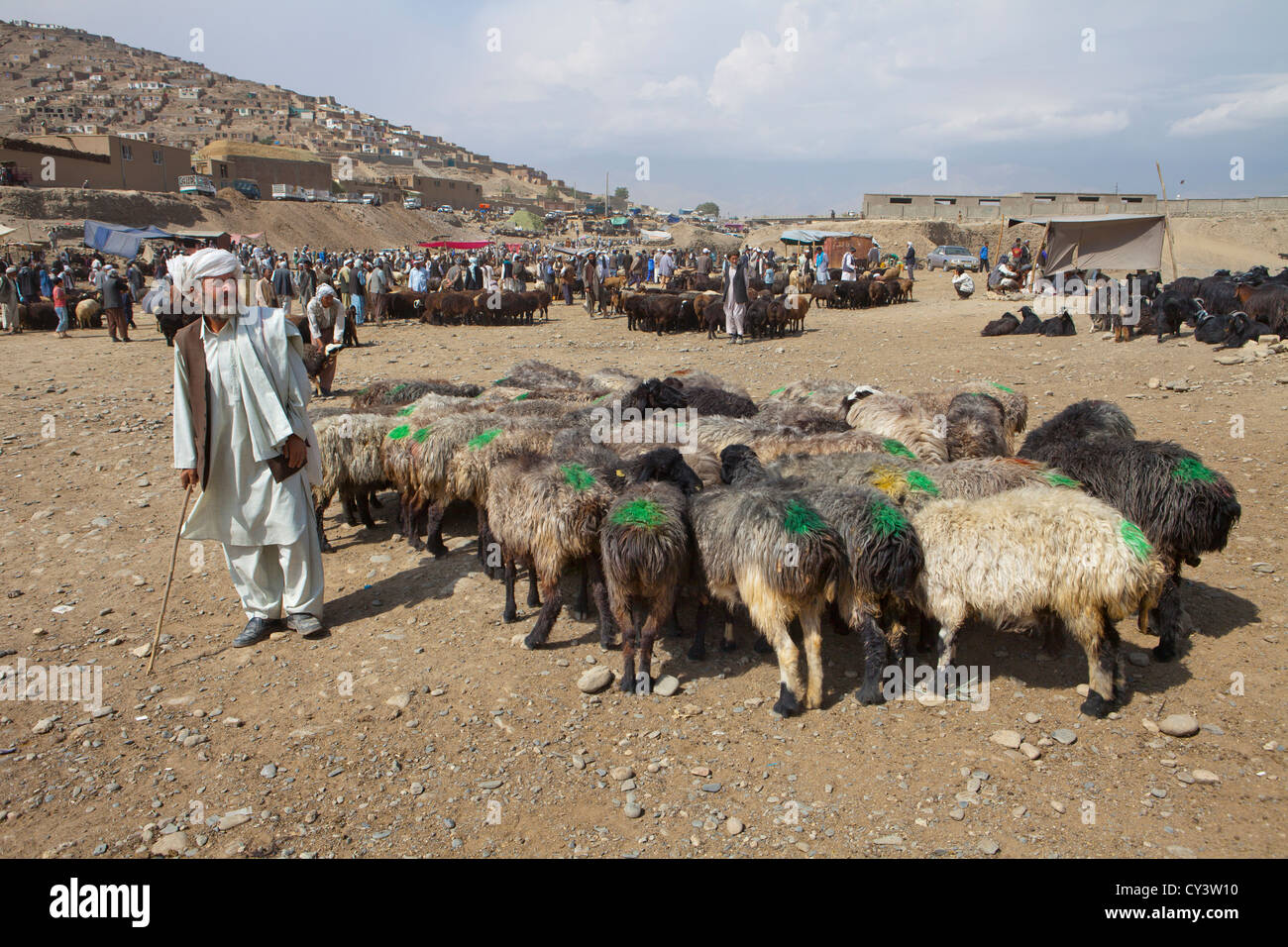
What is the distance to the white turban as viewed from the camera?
4.27m

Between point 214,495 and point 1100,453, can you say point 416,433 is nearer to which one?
point 214,495

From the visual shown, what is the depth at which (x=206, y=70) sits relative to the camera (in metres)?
128

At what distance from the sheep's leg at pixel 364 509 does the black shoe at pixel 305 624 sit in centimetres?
184

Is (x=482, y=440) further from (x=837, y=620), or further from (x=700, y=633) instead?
(x=837, y=620)

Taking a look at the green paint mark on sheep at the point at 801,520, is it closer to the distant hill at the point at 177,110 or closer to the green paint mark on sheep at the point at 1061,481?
the green paint mark on sheep at the point at 1061,481

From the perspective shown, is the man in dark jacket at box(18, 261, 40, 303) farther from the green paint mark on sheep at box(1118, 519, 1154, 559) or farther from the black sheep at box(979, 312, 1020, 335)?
the green paint mark on sheep at box(1118, 519, 1154, 559)

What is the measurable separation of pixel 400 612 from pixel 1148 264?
1968cm

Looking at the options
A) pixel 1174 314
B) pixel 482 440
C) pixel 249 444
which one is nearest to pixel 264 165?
pixel 1174 314

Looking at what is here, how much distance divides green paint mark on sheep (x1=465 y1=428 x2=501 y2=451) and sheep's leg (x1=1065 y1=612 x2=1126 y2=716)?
3716 mm

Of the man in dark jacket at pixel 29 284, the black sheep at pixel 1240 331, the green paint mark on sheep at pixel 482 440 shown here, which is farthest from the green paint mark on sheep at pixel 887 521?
the man in dark jacket at pixel 29 284

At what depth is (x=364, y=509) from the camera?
6379 millimetres

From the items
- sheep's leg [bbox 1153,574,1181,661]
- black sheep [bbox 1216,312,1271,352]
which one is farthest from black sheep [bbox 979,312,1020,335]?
sheep's leg [bbox 1153,574,1181,661]
